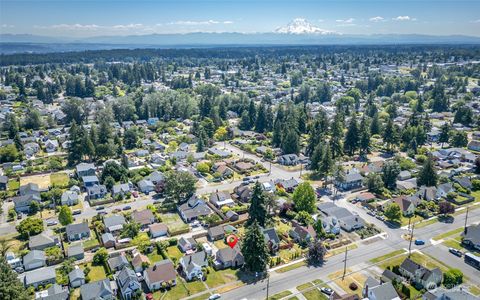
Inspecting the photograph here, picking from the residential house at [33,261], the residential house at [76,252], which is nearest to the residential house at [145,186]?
the residential house at [76,252]

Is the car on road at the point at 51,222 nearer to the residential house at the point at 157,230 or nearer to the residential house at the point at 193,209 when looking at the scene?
the residential house at the point at 157,230

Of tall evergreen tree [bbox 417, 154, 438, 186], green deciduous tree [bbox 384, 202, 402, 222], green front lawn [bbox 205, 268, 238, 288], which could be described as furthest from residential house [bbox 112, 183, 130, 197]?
tall evergreen tree [bbox 417, 154, 438, 186]

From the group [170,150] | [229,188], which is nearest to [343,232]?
[229,188]

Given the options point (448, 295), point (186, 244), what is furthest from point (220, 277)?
point (448, 295)

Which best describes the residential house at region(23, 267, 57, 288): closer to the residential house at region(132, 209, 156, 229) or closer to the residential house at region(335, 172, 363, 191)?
the residential house at region(132, 209, 156, 229)

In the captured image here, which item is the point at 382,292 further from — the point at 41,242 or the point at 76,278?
the point at 41,242
